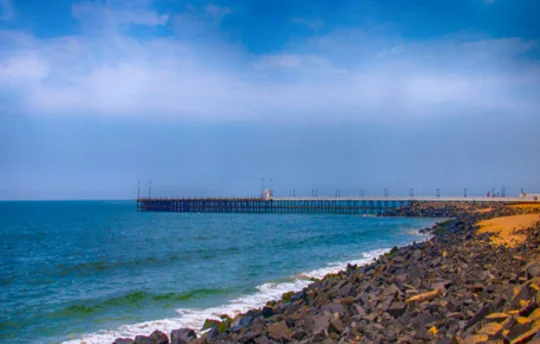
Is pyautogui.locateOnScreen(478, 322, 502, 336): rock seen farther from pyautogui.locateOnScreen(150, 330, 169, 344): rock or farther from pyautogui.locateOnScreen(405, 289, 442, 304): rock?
pyautogui.locateOnScreen(150, 330, 169, 344): rock

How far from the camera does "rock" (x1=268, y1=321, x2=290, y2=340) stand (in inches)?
361

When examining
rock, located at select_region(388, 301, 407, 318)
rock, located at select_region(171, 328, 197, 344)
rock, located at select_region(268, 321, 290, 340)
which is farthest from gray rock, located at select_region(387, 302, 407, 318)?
rock, located at select_region(171, 328, 197, 344)

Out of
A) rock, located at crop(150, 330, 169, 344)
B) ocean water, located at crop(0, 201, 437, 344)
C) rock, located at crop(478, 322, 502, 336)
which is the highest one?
rock, located at crop(478, 322, 502, 336)

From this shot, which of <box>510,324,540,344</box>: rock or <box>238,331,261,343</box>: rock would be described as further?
A: <box>238,331,261,343</box>: rock

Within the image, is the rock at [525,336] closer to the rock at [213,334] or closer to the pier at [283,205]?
the rock at [213,334]

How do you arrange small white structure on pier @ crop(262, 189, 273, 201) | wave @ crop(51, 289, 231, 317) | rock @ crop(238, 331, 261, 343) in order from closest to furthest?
rock @ crop(238, 331, 261, 343), wave @ crop(51, 289, 231, 317), small white structure on pier @ crop(262, 189, 273, 201)

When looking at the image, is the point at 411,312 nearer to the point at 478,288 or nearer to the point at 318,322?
the point at 318,322

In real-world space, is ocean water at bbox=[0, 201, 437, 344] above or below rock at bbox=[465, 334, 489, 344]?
below

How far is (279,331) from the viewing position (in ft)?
30.7

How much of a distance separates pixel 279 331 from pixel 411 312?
8.87ft

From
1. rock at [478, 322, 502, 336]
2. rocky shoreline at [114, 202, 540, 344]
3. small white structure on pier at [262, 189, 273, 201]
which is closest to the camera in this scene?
rock at [478, 322, 502, 336]

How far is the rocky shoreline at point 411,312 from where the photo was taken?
23.7 ft

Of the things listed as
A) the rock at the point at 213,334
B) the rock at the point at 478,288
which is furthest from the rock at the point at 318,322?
the rock at the point at 478,288

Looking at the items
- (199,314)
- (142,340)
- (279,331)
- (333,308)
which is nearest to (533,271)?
(333,308)
